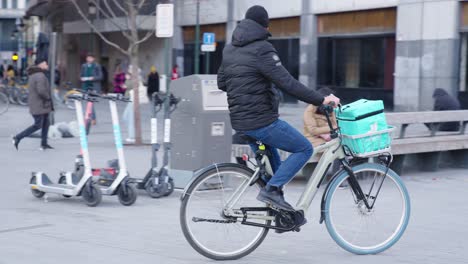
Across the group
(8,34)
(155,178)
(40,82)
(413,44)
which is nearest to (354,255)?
(155,178)

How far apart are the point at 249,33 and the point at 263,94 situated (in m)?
0.48

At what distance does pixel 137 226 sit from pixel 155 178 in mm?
1541

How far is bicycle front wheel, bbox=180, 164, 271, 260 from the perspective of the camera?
5934 mm

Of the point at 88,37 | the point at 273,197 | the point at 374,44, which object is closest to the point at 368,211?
the point at 273,197

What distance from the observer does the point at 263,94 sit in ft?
19.4

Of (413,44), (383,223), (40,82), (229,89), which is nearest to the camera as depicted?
(229,89)

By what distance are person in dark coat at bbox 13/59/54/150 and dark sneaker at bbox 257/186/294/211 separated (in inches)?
340

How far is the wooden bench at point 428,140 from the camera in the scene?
429 inches

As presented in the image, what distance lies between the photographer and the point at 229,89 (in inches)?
237

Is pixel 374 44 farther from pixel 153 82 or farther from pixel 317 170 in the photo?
pixel 317 170

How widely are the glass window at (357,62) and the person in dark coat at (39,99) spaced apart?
16.6 metres

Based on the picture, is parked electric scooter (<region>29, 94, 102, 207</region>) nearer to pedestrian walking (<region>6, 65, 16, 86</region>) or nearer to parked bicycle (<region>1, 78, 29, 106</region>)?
parked bicycle (<region>1, 78, 29, 106</region>)

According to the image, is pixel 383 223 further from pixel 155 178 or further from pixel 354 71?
pixel 354 71

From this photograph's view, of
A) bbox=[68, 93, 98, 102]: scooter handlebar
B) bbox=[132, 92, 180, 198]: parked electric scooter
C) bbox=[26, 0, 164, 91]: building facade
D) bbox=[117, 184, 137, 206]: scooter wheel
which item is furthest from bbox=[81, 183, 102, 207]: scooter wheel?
bbox=[26, 0, 164, 91]: building facade
